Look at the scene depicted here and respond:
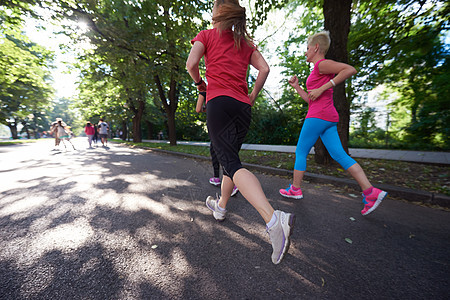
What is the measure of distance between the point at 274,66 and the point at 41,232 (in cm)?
1512

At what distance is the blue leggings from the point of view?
7.64ft

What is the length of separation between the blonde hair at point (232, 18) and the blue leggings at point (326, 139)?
58.1 inches

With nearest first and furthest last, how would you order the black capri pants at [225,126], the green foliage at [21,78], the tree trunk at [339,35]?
the black capri pants at [225,126] → the tree trunk at [339,35] → the green foliage at [21,78]

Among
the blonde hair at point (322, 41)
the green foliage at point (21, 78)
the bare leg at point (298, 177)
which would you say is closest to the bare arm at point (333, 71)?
the blonde hair at point (322, 41)

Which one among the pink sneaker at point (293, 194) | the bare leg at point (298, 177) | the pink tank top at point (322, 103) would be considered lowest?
the pink sneaker at point (293, 194)

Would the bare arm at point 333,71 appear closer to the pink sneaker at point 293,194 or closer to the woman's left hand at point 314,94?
the woman's left hand at point 314,94

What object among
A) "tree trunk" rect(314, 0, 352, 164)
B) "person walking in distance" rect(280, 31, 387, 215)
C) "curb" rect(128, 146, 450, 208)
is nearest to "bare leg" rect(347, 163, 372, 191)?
"person walking in distance" rect(280, 31, 387, 215)

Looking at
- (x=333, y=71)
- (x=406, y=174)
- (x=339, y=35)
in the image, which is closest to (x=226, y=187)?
(x=333, y=71)

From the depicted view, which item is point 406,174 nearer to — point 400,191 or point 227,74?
point 400,191

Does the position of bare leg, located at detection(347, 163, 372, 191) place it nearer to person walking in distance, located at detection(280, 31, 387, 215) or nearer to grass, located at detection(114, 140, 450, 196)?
person walking in distance, located at detection(280, 31, 387, 215)

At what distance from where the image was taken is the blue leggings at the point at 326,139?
7.64 feet

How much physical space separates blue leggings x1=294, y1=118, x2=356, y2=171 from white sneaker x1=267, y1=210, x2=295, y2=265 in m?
1.38

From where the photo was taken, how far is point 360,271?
1377 millimetres

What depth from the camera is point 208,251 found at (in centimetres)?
159
